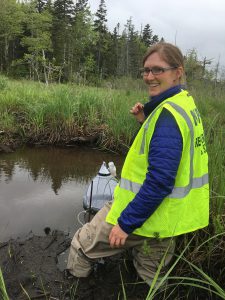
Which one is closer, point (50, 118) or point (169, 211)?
point (169, 211)

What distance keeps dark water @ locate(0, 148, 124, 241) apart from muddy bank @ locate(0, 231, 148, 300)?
1.54ft

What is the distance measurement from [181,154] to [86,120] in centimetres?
525

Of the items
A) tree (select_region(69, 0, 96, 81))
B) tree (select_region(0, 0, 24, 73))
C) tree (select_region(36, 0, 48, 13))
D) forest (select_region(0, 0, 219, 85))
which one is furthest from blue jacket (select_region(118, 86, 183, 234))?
tree (select_region(36, 0, 48, 13))

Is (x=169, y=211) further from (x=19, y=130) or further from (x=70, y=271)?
(x=19, y=130)

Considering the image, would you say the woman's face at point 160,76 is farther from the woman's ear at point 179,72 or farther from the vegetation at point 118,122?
the vegetation at point 118,122

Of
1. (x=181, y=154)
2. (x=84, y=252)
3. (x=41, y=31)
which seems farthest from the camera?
(x=41, y=31)

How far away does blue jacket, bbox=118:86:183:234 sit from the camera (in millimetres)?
1901

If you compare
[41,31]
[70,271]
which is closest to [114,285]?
[70,271]

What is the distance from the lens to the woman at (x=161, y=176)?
6.33ft

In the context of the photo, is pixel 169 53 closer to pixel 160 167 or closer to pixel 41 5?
pixel 160 167

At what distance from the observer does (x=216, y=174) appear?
272 cm

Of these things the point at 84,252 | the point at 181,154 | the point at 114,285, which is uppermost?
the point at 181,154

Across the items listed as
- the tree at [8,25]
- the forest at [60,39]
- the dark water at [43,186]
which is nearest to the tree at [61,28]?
the forest at [60,39]

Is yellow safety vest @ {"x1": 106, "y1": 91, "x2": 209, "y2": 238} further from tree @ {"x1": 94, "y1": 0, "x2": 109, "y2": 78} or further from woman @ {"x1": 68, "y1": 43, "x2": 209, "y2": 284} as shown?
tree @ {"x1": 94, "y1": 0, "x2": 109, "y2": 78}
